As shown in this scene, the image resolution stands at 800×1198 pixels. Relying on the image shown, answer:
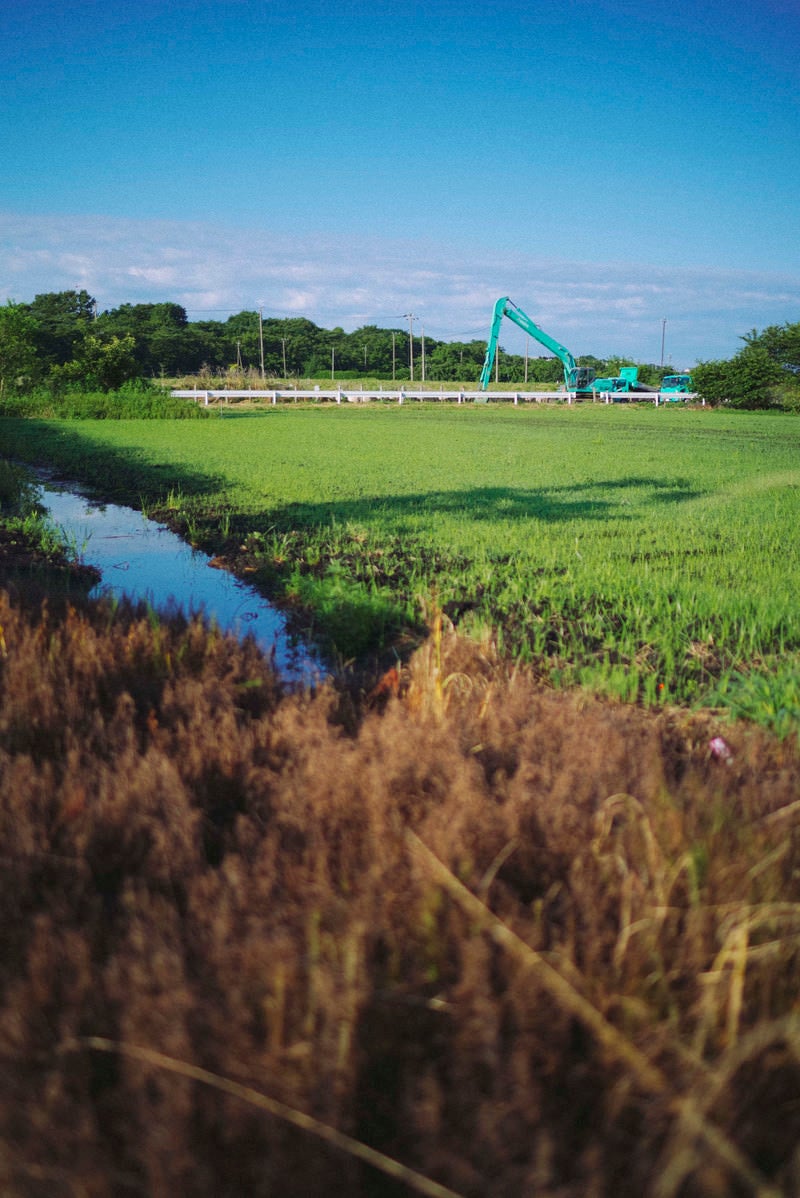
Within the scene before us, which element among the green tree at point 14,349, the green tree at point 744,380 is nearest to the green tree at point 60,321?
the green tree at point 14,349

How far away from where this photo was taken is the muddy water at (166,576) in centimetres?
531

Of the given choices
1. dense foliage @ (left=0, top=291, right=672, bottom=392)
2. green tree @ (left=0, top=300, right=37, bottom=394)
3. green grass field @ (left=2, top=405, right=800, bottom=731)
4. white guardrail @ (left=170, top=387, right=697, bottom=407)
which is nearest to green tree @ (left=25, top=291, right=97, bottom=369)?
dense foliage @ (left=0, top=291, right=672, bottom=392)

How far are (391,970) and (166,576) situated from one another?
20.5 ft

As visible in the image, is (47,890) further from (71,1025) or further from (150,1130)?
(150,1130)

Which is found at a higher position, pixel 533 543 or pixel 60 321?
pixel 60 321

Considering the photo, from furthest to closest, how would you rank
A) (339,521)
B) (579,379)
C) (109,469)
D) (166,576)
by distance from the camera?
(579,379) < (109,469) < (339,521) < (166,576)

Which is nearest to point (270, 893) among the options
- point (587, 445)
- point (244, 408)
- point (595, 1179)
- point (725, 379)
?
point (595, 1179)

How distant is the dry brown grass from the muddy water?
1907mm

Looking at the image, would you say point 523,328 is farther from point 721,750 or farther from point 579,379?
point 721,750

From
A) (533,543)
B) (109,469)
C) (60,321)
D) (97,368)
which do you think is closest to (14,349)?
(97,368)

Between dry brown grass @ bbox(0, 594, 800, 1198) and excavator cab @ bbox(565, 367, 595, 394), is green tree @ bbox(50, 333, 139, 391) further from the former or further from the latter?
dry brown grass @ bbox(0, 594, 800, 1198)

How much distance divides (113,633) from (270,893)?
237cm

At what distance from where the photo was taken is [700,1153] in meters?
1.37

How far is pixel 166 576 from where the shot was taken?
7.59 meters
